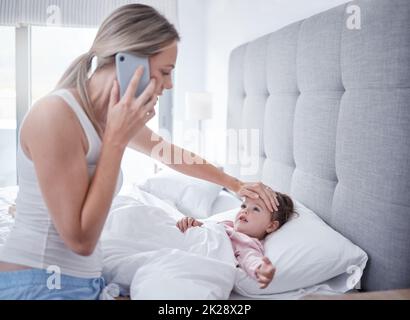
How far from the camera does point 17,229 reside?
0.76 meters

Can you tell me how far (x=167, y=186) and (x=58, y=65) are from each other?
1253mm

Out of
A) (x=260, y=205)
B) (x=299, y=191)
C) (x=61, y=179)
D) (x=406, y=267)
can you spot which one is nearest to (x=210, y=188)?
(x=299, y=191)

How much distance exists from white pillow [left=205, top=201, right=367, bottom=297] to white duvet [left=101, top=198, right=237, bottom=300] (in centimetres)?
10

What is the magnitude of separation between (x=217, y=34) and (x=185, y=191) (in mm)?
1245

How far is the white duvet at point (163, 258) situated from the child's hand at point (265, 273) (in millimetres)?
54

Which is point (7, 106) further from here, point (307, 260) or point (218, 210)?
point (307, 260)

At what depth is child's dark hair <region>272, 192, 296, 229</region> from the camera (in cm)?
115

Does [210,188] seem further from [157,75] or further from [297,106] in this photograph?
[157,75]

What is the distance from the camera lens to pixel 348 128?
3.56ft

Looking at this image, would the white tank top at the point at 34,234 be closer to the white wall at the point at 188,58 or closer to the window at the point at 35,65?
the window at the point at 35,65

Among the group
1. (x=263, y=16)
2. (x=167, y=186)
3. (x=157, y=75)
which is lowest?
(x=167, y=186)

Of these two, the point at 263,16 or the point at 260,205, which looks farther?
the point at 263,16

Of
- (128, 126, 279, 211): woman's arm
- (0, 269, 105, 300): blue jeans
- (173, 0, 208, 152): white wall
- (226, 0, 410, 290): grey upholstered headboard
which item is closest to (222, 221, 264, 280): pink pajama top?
(128, 126, 279, 211): woman's arm

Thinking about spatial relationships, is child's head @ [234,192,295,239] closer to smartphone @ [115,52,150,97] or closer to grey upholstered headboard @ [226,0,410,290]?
grey upholstered headboard @ [226,0,410,290]
